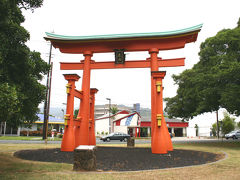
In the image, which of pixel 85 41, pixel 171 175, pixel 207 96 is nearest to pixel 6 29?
pixel 171 175

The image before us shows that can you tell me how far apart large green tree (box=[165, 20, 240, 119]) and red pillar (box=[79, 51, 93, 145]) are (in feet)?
30.7

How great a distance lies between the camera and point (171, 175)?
614 cm

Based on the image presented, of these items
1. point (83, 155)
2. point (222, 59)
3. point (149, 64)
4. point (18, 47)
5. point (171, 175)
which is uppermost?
point (222, 59)

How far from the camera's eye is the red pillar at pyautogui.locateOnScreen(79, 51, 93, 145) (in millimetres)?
12945

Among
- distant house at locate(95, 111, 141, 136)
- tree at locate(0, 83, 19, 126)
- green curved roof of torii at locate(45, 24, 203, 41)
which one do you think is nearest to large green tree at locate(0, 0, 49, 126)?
tree at locate(0, 83, 19, 126)

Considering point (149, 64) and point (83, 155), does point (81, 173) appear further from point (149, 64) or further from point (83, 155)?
point (149, 64)

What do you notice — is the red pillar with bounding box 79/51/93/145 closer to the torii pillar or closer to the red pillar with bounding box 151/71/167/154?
the torii pillar

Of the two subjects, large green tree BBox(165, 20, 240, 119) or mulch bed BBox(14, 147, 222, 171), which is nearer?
mulch bed BBox(14, 147, 222, 171)

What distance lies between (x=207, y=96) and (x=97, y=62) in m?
9.31

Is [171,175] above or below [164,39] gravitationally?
below

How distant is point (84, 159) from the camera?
6621 millimetres

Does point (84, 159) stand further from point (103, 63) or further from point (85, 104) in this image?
point (103, 63)

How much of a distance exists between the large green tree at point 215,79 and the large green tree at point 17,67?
12.8m

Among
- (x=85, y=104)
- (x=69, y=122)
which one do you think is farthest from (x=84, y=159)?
(x=85, y=104)
